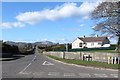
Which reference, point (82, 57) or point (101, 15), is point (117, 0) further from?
point (82, 57)

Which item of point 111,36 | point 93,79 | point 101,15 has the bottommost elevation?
point 93,79

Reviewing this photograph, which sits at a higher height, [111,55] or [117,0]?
[117,0]

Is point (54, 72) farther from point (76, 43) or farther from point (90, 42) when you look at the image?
point (76, 43)

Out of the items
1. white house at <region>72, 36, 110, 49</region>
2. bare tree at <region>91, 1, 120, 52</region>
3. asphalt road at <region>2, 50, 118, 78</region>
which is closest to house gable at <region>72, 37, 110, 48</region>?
white house at <region>72, 36, 110, 49</region>

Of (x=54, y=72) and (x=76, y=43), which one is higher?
(x=76, y=43)

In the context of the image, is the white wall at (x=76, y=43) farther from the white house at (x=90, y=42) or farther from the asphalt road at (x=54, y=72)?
the asphalt road at (x=54, y=72)

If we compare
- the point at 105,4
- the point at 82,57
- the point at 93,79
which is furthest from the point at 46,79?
the point at 105,4

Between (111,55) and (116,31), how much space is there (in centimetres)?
1134

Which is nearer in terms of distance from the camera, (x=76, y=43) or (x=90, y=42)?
(x=90, y=42)

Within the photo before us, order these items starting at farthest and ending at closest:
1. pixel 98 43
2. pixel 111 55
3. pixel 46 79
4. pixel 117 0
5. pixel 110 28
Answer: pixel 98 43, pixel 110 28, pixel 117 0, pixel 111 55, pixel 46 79

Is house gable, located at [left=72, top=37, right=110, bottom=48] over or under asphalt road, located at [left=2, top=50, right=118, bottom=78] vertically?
over

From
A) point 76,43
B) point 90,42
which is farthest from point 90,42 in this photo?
point 76,43

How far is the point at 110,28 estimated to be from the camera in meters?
43.0

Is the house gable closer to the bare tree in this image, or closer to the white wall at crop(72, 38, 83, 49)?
the white wall at crop(72, 38, 83, 49)
